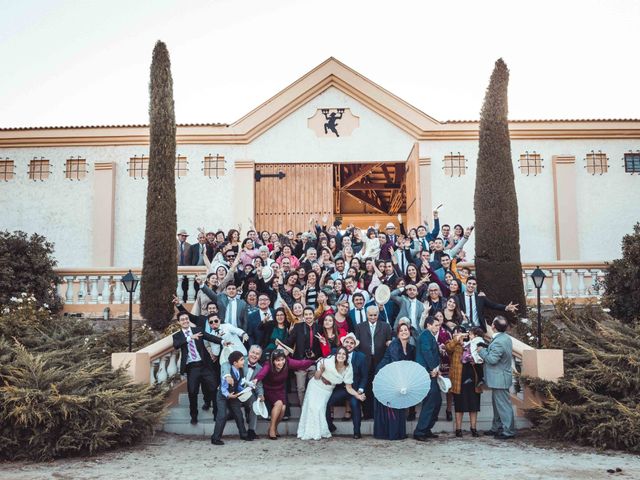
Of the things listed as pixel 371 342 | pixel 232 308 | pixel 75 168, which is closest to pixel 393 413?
pixel 371 342

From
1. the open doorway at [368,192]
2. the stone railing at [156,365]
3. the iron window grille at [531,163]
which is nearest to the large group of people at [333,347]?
the stone railing at [156,365]

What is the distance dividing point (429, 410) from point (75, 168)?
41.1 ft

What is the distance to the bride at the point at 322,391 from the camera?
28.8 feet

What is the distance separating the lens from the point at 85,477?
6.99m

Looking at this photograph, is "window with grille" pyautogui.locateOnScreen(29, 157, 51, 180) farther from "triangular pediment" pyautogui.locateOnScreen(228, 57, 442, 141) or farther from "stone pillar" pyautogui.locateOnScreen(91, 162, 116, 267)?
"triangular pediment" pyautogui.locateOnScreen(228, 57, 442, 141)

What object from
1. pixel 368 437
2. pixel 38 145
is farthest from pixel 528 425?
pixel 38 145

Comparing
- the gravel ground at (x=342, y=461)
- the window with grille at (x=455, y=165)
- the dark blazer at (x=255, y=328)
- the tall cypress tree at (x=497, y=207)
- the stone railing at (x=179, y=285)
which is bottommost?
the gravel ground at (x=342, y=461)

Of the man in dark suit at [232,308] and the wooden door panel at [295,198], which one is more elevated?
the wooden door panel at [295,198]

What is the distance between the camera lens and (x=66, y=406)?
25.3 ft

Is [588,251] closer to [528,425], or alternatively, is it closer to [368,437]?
[528,425]

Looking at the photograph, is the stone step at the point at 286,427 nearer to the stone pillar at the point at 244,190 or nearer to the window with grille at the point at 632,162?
the stone pillar at the point at 244,190

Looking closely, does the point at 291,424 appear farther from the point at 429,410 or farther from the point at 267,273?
the point at 267,273

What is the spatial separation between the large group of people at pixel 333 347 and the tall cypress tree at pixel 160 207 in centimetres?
207

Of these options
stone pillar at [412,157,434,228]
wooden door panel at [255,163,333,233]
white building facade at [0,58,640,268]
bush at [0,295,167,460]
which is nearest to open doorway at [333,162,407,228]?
stone pillar at [412,157,434,228]
